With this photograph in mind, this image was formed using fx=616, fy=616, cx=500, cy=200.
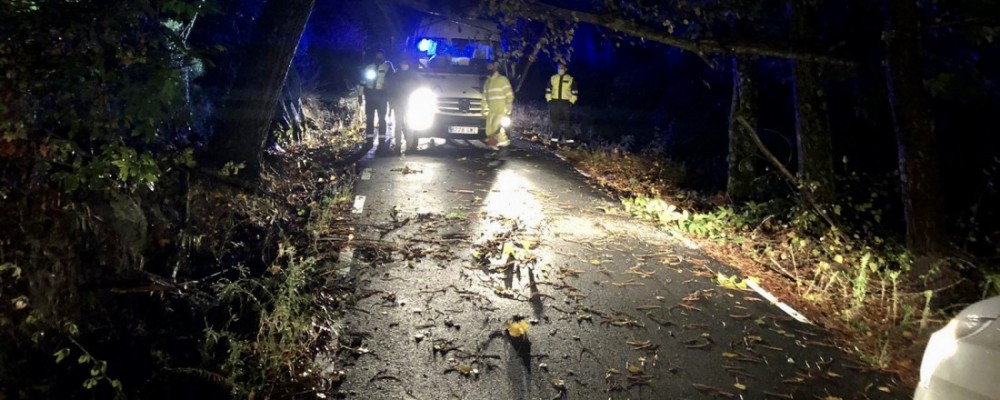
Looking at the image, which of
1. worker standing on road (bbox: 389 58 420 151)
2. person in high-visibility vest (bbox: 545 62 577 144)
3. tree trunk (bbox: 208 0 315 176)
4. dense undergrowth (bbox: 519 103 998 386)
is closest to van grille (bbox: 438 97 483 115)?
worker standing on road (bbox: 389 58 420 151)

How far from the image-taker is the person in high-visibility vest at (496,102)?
14094 millimetres

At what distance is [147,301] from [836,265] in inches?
282

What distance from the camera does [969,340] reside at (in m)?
3.02

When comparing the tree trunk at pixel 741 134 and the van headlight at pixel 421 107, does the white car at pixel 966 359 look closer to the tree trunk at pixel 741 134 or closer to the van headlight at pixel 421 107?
the tree trunk at pixel 741 134

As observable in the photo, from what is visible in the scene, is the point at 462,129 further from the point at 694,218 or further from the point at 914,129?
the point at 914,129

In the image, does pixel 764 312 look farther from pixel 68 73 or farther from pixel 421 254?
pixel 68 73

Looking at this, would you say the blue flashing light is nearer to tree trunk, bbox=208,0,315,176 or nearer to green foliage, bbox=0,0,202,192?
tree trunk, bbox=208,0,315,176

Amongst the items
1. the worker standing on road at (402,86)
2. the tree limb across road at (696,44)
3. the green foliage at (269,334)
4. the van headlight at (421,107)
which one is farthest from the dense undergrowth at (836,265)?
the worker standing on road at (402,86)

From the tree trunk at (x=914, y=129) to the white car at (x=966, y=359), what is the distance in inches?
122

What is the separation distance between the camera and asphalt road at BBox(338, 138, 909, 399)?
4422 mm

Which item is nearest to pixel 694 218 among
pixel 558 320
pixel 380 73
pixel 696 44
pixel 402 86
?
→ pixel 696 44

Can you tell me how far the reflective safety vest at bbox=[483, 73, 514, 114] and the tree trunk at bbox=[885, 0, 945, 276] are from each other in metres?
8.86

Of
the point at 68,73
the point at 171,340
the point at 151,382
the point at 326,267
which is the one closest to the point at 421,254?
the point at 326,267

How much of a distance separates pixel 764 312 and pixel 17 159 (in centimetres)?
636
